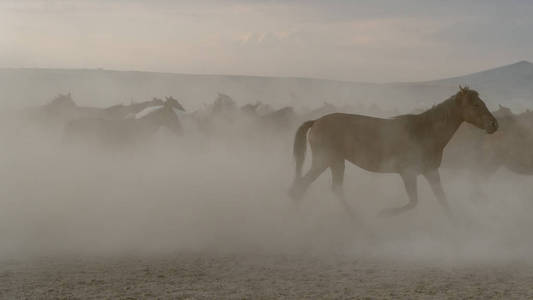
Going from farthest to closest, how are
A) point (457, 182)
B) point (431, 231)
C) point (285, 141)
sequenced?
point (285, 141), point (457, 182), point (431, 231)

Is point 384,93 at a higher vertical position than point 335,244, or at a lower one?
higher

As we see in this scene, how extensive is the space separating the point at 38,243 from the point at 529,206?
307 inches

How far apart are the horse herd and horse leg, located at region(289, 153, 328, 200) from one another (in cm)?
1

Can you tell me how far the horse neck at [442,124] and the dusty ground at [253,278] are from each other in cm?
240

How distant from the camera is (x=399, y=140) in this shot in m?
8.52

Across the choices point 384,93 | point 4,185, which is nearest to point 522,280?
point 4,185

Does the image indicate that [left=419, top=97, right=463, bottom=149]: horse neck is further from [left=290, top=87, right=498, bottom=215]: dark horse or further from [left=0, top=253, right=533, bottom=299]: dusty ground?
Answer: [left=0, top=253, right=533, bottom=299]: dusty ground

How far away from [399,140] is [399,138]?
30 millimetres

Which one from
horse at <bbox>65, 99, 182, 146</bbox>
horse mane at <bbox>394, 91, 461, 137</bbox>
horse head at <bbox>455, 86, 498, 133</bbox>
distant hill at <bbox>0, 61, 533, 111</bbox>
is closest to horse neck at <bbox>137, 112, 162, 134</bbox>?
horse at <bbox>65, 99, 182, 146</bbox>

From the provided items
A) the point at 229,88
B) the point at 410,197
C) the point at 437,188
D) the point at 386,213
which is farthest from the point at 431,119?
the point at 229,88

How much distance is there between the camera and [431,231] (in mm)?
8148

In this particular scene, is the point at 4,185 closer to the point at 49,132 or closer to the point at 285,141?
the point at 49,132

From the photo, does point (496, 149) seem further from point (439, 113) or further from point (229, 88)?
point (229, 88)

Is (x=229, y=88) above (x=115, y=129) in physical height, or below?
above
